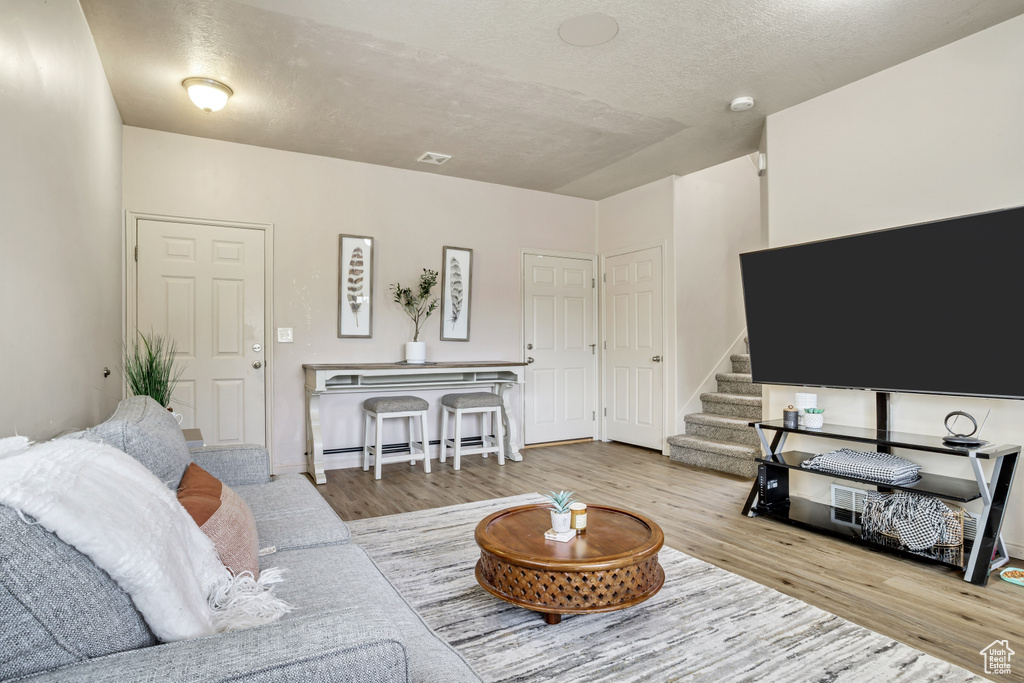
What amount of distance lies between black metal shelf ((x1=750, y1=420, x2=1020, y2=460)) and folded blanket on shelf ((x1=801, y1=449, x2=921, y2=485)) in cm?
10

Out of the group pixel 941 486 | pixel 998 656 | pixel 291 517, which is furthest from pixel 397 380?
pixel 998 656

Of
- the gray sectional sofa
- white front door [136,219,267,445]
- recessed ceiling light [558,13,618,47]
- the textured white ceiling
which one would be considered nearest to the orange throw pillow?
the gray sectional sofa

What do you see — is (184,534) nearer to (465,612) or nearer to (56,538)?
(56,538)

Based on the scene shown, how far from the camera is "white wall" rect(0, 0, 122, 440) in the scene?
1708 millimetres

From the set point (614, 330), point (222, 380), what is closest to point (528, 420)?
point (614, 330)

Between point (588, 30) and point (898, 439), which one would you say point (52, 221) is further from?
point (898, 439)

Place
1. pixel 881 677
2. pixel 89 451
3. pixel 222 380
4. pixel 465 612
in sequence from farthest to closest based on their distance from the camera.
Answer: pixel 222 380, pixel 465 612, pixel 881 677, pixel 89 451

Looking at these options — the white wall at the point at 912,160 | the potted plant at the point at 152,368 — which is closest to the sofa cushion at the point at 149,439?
the potted plant at the point at 152,368

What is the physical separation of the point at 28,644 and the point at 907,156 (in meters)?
3.92

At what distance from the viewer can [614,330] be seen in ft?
19.1

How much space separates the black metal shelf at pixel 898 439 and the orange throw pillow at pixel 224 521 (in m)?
2.84

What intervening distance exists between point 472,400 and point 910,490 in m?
3.07

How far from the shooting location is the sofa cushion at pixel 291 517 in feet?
6.03

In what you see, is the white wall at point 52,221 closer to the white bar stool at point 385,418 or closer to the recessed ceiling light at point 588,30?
the white bar stool at point 385,418
